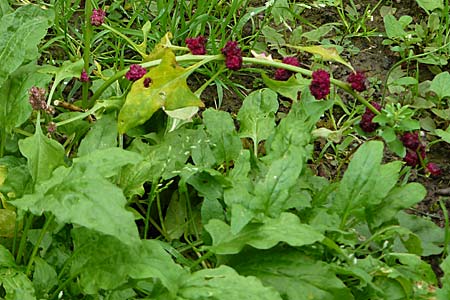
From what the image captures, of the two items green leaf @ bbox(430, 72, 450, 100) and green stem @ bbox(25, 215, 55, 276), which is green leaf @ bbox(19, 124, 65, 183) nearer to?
green stem @ bbox(25, 215, 55, 276)

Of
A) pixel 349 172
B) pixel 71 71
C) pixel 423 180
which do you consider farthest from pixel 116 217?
pixel 423 180

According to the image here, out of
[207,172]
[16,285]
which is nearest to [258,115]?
[207,172]

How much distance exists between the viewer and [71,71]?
8.72ft

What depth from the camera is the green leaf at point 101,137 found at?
2.46 meters

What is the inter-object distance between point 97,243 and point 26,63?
0.78m

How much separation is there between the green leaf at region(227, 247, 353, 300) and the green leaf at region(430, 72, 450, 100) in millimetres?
1118

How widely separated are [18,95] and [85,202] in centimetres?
74

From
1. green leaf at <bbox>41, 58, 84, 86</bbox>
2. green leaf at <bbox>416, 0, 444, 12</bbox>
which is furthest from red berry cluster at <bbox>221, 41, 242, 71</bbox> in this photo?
green leaf at <bbox>416, 0, 444, 12</bbox>

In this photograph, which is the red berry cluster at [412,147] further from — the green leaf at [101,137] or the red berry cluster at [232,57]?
the green leaf at [101,137]

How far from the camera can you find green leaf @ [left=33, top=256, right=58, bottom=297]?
213 centimetres

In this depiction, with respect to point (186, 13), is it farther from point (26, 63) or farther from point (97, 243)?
point (97, 243)

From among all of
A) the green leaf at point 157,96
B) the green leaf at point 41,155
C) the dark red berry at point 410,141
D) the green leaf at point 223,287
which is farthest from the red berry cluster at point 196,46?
the green leaf at point 223,287

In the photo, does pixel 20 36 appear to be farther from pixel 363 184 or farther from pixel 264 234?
pixel 363 184

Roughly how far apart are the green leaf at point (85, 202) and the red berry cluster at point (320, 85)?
0.76 m
